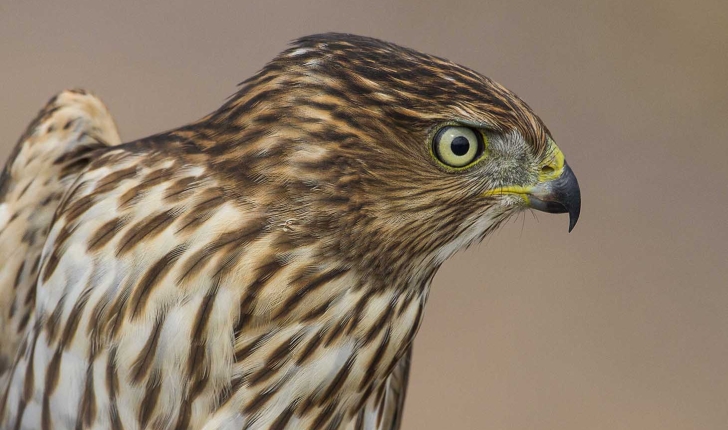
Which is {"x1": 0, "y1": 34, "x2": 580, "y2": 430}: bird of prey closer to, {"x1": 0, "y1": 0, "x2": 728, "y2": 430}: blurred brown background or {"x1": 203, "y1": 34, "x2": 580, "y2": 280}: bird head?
{"x1": 203, "y1": 34, "x2": 580, "y2": 280}: bird head

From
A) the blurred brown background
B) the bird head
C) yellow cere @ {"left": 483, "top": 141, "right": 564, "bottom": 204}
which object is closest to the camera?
the bird head

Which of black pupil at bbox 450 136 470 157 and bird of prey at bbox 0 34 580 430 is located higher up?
black pupil at bbox 450 136 470 157

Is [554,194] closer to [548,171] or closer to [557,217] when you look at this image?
[548,171]

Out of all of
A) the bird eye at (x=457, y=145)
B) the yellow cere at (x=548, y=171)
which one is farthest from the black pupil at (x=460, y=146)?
the yellow cere at (x=548, y=171)

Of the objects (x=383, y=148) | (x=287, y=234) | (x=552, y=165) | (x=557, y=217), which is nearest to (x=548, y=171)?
(x=552, y=165)

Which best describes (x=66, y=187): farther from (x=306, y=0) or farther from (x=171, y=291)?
(x=306, y=0)

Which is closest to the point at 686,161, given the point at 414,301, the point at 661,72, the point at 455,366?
the point at 661,72

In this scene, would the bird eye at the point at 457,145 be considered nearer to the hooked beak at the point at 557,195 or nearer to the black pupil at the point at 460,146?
the black pupil at the point at 460,146

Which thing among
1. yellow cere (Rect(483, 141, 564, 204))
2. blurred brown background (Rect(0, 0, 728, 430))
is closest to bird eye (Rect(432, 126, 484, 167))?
yellow cere (Rect(483, 141, 564, 204))
